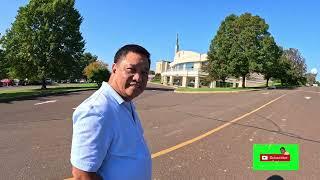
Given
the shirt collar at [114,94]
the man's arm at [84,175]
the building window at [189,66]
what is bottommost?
the man's arm at [84,175]

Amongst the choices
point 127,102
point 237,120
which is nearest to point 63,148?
point 127,102

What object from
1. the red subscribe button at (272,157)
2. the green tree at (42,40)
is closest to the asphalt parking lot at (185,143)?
the red subscribe button at (272,157)

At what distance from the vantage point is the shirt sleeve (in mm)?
2758

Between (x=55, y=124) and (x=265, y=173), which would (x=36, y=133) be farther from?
(x=265, y=173)

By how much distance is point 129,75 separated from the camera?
3.22m

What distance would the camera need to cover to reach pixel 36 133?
12.4 meters

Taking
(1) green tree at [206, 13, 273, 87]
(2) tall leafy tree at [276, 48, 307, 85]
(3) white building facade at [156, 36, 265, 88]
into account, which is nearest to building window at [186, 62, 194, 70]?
(3) white building facade at [156, 36, 265, 88]

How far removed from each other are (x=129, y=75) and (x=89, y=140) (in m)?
0.65

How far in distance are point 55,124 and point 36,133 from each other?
2.31 m

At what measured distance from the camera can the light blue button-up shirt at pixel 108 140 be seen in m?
2.77

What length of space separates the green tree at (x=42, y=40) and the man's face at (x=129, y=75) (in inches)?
1728

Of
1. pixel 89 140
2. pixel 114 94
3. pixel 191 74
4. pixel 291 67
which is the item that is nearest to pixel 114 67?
pixel 114 94

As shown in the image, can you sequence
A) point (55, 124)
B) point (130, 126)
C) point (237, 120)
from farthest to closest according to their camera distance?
point (237, 120), point (55, 124), point (130, 126)

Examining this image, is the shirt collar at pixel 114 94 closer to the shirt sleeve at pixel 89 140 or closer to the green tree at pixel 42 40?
the shirt sleeve at pixel 89 140
